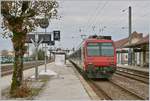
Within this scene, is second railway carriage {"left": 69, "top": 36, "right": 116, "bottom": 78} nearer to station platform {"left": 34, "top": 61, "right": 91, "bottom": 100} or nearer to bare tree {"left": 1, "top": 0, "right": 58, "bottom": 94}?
station platform {"left": 34, "top": 61, "right": 91, "bottom": 100}

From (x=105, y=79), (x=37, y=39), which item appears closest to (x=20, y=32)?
(x=37, y=39)

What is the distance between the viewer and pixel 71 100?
575 inches

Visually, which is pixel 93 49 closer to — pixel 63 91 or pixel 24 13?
pixel 63 91

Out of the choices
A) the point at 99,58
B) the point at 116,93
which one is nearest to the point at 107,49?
the point at 99,58

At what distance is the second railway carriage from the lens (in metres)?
27.9

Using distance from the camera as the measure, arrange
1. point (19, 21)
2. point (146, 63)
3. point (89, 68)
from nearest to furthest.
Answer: point (19, 21) → point (89, 68) → point (146, 63)

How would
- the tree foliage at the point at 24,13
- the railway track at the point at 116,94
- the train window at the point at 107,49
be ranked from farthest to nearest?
the train window at the point at 107,49 < the railway track at the point at 116,94 < the tree foliage at the point at 24,13

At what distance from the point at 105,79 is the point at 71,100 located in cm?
1631

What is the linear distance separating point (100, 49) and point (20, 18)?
13.8 metres

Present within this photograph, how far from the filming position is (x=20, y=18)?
15.6m

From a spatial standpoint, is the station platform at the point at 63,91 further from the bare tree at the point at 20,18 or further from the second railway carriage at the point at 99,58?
the second railway carriage at the point at 99,58

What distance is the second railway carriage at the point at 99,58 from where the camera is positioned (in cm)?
2792

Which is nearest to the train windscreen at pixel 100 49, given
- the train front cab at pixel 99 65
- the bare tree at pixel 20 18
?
the train front cab at pixel 99 65

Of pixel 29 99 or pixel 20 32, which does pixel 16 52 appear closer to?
pixel 20 32
